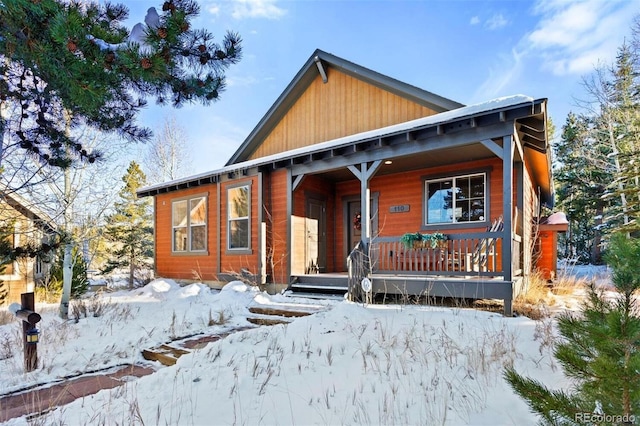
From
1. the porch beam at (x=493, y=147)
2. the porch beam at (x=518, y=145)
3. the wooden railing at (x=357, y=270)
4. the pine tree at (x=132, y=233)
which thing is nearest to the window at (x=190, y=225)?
the pine tree at (x=132, y=233)

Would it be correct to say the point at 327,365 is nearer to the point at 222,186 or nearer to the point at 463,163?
the point at 463,163

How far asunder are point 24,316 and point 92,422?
2.45 metres

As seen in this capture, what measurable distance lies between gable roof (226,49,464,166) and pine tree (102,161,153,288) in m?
7.10

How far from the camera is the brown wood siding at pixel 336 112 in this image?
8.82 meters

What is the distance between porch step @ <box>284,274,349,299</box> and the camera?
7.38 metres

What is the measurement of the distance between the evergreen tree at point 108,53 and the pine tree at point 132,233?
44.0 ft

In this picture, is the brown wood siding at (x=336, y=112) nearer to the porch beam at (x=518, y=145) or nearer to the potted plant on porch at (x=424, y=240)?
the porch beam at (x=518, y=145)

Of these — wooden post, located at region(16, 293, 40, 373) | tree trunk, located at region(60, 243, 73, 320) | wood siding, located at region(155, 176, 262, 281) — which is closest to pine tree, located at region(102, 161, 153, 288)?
wood siding, located at region(155, 176, 262, 281)

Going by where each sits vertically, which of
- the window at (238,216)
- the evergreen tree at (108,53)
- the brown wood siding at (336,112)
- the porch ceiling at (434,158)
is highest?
the brown wood siding at (336,112)

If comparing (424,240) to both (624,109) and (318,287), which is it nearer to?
(318,287)

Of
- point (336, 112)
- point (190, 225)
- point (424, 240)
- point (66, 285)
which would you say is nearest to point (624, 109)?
point (336, 112)

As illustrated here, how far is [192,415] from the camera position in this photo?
2.72 meters

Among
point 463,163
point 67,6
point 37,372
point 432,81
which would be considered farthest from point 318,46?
point 37,372

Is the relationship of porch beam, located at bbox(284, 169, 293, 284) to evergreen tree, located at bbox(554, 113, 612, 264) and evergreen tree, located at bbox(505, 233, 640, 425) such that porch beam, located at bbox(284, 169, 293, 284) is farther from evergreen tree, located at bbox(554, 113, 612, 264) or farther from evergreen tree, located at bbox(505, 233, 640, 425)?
evergreen tree, located at bbox(554, 113, 612, 264)
